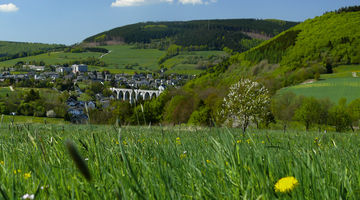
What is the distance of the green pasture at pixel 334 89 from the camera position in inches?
2872

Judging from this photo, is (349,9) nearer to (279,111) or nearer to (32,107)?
(279,111)

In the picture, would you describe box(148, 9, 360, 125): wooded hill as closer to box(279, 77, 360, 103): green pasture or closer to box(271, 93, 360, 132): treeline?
box(279, 77, 360, 103): green pasture

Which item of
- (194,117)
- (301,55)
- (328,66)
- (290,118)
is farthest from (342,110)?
(301,55)

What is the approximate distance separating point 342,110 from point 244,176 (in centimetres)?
6532

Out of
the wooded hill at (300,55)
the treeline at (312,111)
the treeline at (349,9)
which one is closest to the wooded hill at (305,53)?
the wooded hill at (300,55)

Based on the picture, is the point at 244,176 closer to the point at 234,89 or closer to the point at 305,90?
the point at 234,89

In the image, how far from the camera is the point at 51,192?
114cm

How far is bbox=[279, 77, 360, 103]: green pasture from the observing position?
7294cm

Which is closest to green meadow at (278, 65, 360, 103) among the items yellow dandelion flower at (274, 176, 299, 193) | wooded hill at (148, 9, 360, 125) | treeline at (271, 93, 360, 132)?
treeline at (271, 93, 360, 132)

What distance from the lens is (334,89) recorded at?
77750 mm

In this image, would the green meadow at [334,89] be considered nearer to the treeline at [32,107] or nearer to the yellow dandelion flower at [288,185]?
the treeline at [32,107]

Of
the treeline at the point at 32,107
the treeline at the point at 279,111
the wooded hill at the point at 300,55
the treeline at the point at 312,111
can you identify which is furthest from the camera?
the wooded hill at the point at 300,55

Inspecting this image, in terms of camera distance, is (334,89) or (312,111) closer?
(312,111)

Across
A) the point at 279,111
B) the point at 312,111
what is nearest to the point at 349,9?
the point at 279,111
